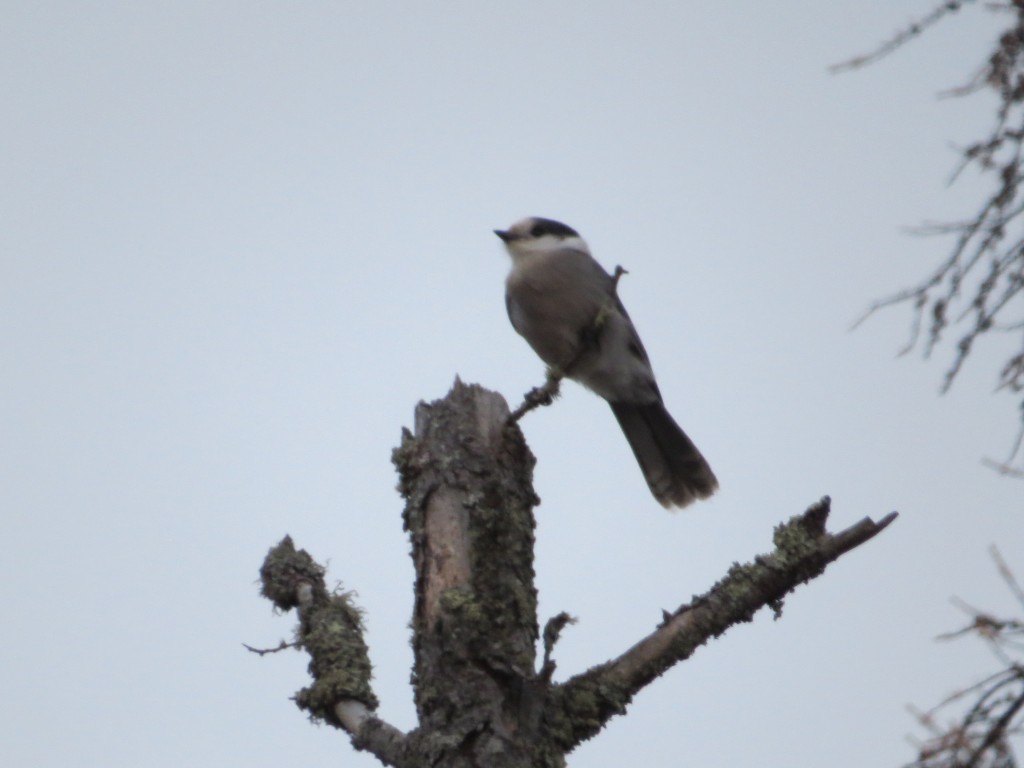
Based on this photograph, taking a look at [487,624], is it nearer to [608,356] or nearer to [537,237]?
[608,356]

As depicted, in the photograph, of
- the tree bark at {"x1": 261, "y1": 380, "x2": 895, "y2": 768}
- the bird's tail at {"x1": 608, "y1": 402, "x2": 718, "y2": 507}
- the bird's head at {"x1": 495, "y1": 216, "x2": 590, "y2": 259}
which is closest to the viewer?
the tree bark at {"x1": 261, "y1": 380, "x2": 895, "y2": 768}

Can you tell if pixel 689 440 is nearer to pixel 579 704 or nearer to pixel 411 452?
pixel 411 452

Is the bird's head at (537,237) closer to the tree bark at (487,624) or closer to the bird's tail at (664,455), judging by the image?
the bird's tail at (664,455)

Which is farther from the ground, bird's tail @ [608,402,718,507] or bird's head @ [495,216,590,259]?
bird's head @ [495,216,590,259]

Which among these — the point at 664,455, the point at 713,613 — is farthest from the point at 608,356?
the point at 713,613

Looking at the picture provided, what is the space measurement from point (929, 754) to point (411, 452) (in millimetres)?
1809

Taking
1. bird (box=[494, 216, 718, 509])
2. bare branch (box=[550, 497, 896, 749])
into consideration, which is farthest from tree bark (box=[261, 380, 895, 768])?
bird (box=[494, 216, 718, 509])

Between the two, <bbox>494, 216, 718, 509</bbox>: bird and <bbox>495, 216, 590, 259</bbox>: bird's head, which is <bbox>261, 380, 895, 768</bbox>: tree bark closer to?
<bbox>494, 216, 718, 509</bbox>: bird

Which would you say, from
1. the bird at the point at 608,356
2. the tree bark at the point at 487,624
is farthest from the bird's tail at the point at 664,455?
the tree bark at the point at 487,624

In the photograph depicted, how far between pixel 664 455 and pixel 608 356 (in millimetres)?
515

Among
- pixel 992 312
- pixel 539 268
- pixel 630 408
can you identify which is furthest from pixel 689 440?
pixel 992 312

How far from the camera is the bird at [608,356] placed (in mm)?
5609

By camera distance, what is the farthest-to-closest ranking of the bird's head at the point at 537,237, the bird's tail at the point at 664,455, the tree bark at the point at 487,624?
the bird's head at the point at 537,237 < the bird's tail at the point at 664,455 < the tree bark at the point at 487,624

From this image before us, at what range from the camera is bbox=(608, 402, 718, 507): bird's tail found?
18.4 ft
